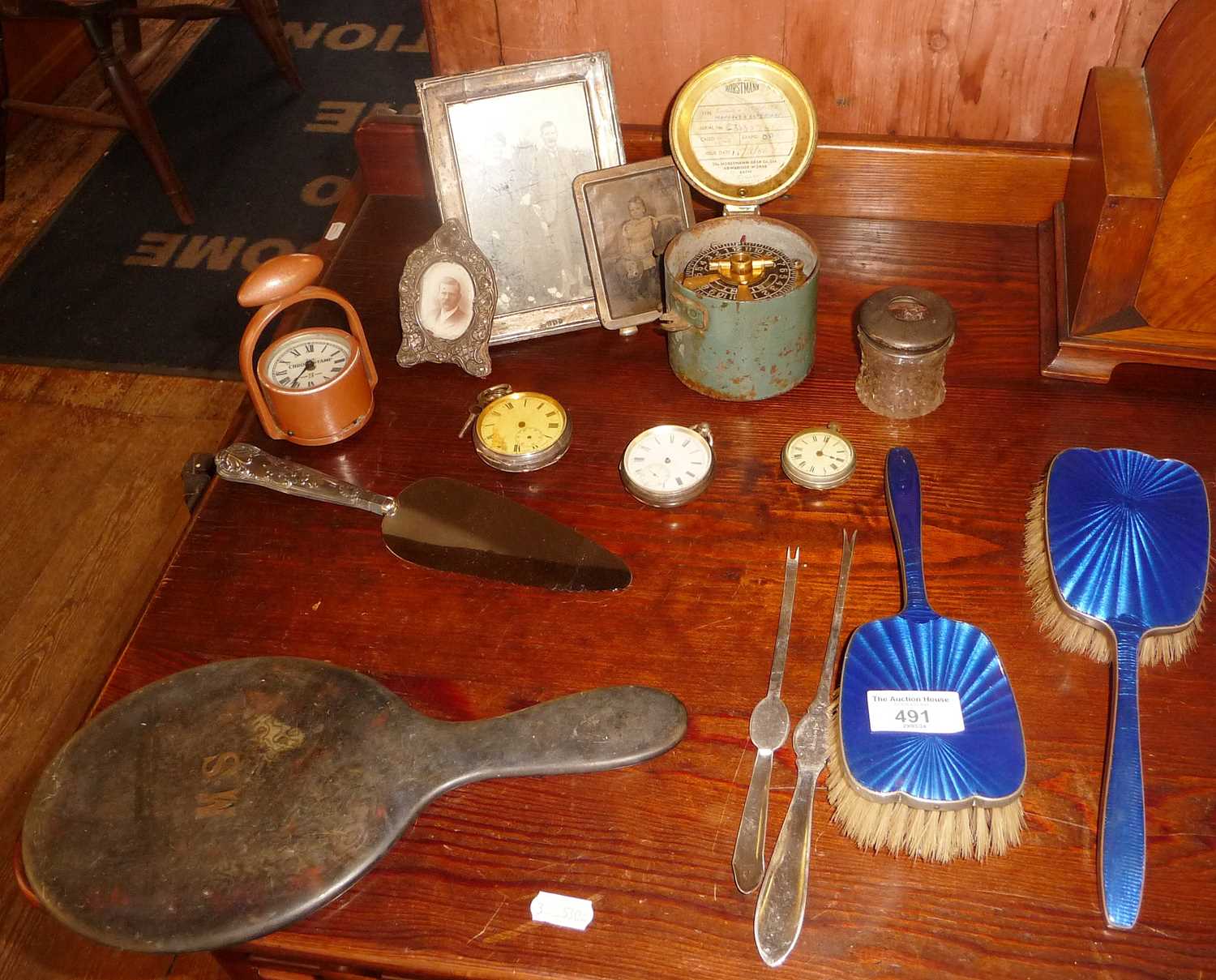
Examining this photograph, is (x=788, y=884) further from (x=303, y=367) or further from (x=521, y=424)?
(x=303, y=367)

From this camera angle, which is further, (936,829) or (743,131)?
(743,131)

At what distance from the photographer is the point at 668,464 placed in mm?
1001

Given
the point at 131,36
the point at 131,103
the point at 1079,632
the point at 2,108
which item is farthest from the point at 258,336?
the point at 131,36

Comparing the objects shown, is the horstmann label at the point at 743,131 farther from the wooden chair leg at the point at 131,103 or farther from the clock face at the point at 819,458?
the wooden chair leg at the point at 131,103

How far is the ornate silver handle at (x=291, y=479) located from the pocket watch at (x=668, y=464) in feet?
0.77

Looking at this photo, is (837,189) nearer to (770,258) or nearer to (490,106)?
(770,258)

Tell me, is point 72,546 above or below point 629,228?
below

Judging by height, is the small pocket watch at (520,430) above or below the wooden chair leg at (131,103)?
above

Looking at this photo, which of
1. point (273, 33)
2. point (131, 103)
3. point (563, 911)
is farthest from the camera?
point (273, 33)

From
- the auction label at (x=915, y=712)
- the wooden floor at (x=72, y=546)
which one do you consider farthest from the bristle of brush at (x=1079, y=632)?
the wooden floor at (x=72, y=546)

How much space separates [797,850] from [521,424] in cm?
49

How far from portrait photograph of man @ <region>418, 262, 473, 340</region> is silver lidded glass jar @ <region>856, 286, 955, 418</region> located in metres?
0.41

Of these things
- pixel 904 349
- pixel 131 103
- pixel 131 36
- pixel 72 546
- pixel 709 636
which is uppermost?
pixel 904 349

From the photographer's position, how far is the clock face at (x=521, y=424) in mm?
1026
